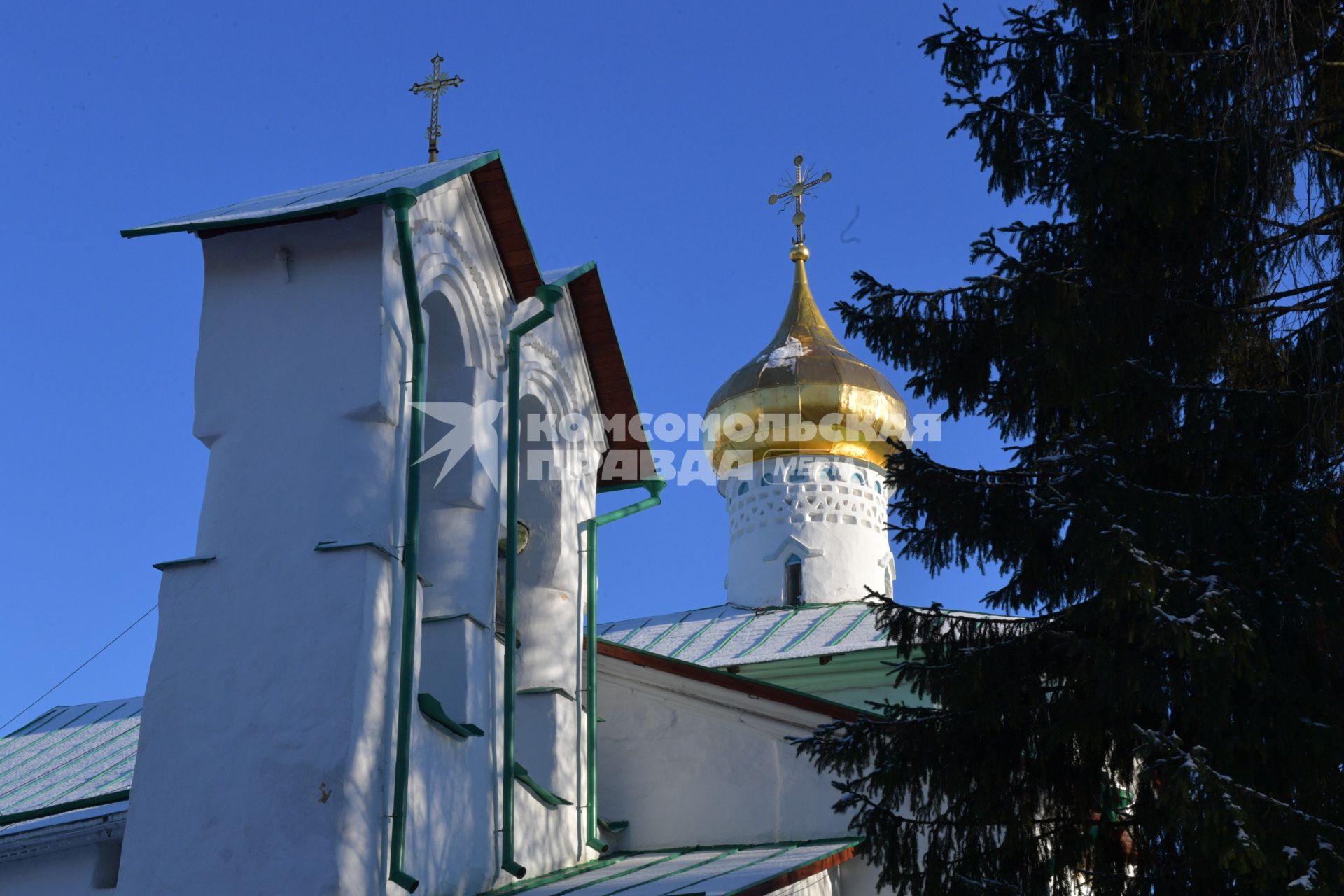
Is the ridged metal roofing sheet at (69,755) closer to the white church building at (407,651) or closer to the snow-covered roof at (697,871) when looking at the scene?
the white church building at (407,651)

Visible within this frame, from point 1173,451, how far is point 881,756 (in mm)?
1744

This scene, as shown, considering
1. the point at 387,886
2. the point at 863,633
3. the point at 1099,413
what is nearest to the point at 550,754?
the point at 387,886

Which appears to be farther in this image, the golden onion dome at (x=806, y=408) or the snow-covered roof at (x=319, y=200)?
the golden onion dome at (x=806, y=408)

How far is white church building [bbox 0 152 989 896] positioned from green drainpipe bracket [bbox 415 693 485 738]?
0.01 m

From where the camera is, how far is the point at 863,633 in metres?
13.3

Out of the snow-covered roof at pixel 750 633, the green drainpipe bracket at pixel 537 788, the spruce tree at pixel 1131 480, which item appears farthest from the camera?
the snow-covered roof at pixel 750 633

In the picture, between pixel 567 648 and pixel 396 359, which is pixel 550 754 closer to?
pixel 567 648

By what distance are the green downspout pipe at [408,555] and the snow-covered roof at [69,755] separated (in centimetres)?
188

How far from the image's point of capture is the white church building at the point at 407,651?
21.7 feet

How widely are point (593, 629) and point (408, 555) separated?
277 centimetres

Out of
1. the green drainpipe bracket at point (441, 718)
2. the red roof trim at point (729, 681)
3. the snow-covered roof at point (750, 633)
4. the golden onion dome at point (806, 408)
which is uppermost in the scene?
→ the golden onion dome at point (806, 408)

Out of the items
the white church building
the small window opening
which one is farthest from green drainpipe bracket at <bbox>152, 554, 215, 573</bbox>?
the small window opening

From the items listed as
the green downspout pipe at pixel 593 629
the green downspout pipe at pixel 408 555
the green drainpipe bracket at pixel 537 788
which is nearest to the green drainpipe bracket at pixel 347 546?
the green downspout pipe at pixel 408 555

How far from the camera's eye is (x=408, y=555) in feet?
23.4
